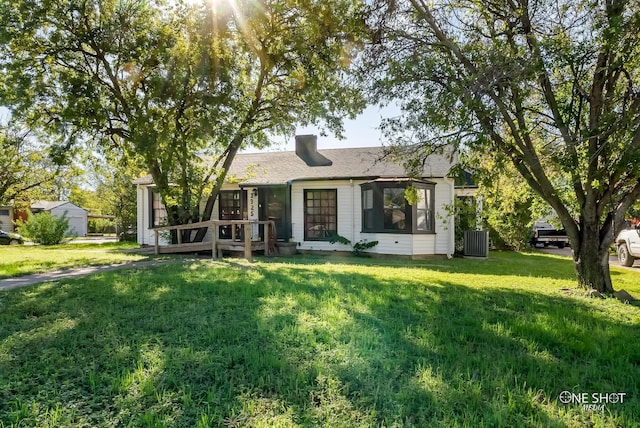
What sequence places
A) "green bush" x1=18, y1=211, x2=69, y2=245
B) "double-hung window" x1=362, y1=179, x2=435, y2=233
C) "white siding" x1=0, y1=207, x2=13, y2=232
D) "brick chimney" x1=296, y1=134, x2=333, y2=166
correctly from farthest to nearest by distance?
"white siding" x1=0, y1=207, x2=13, y2=232, "green bush" x1=18, y1=211, x2=69, y2=245, "brick chimney" x1=296, y1=134, x2=333, y2=166, "double-hung window" x1=362, y1=179, x2=435, y2=233

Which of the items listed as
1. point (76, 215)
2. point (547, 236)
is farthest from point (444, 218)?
point (76, 215)

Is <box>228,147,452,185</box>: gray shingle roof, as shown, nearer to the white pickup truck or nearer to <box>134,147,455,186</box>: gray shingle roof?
<box>134,147,455,186</box>: gray shingle roof

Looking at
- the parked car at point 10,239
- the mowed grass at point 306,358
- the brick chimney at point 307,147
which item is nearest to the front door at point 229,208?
the brick chimney at point 307,147

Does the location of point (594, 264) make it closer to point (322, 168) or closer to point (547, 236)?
point (322, 168)

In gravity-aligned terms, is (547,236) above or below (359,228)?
below

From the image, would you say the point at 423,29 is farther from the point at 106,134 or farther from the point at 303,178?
the point at 106,134

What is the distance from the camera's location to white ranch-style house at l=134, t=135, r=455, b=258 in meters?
13.7

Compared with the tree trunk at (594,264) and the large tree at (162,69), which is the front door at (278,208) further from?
the tree trunk at (594,264)

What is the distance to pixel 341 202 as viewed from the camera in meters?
14.7

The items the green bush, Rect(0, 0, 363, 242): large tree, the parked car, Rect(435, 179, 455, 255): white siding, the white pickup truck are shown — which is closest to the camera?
Rect(0, 0, 363, 242): large tree

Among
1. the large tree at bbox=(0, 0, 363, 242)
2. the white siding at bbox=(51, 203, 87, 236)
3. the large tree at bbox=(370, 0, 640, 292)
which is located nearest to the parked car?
the white siding at bbox=(51, 203, 87, 236)

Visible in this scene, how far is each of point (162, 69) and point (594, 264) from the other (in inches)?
452

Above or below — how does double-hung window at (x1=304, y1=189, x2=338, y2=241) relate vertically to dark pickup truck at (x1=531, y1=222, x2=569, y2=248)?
above

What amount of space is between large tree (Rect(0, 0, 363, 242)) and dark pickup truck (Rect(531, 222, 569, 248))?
14259mm
